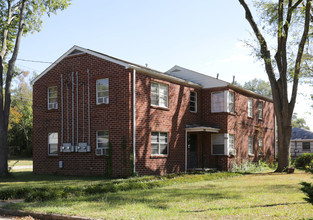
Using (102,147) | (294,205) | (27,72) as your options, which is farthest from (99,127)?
(27,72)

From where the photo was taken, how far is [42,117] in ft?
74.5

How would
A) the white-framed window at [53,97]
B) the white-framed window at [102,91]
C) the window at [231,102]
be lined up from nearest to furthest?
the white-framed window at [102,91]
the white-framed window at [53,97]
the window at [231,102]

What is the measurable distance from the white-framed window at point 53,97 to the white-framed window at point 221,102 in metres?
10.1

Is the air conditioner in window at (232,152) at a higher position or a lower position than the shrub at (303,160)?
higher

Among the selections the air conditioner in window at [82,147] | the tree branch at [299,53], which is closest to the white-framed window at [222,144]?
the tree branch at [299,53]

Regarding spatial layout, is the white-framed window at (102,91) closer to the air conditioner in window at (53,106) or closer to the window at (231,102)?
the air conditioner in window at (53,106)

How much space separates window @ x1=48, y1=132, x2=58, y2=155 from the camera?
22000 mm

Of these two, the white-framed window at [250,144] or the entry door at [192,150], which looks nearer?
the entry door at [192,150]

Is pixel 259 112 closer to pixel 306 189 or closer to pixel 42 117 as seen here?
pixel 42 117

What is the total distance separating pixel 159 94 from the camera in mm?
21078

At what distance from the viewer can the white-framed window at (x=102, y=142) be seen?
19625mm

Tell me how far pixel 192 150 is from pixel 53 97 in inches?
370

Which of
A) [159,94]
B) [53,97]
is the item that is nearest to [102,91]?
[159,94]

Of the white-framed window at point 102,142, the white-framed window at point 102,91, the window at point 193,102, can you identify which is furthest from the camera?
the window at point 193,102
